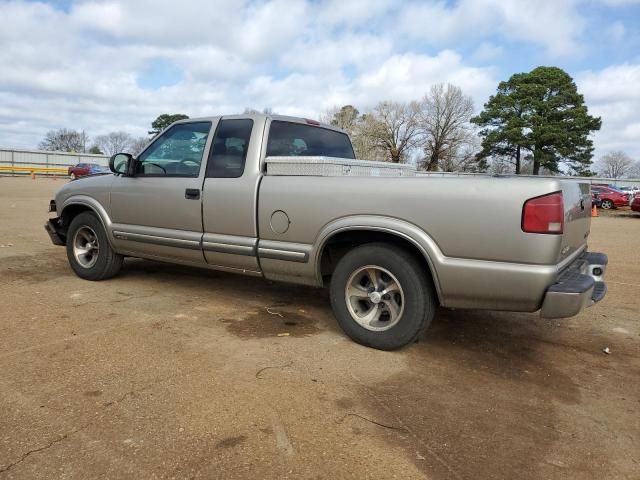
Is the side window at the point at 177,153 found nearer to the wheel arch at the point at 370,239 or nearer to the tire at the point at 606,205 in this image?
the wheel arch at the point at 370,239

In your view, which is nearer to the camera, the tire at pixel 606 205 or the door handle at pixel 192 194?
the door handle at pixel 192 194

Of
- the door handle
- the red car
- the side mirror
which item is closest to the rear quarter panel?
the door handle

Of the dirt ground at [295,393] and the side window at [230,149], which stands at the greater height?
the side window at [230,149]

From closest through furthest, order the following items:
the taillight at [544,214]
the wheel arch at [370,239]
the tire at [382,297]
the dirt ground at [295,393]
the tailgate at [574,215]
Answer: the dirt ground at [295,393], the taillight at [544,214], the tailgate at [574,215], the wheel arch at [370,239], the tire at [382,297]

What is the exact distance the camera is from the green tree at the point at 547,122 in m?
48.8

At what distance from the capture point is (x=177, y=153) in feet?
16.4

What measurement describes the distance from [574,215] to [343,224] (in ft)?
5.49

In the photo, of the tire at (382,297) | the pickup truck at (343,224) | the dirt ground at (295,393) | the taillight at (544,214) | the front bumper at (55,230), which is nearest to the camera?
→ the dirt ground at (295,393)

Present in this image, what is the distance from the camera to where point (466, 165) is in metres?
55.5

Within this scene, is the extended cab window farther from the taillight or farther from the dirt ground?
the taillight

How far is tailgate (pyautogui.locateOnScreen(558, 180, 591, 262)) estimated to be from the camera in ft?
10.8

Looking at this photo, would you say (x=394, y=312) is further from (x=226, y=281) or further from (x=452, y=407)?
(x=226, y=281)

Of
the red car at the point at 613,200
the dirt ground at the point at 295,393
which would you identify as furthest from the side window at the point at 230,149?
the red car at the point at 613,200

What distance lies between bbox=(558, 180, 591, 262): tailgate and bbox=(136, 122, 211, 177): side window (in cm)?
321
